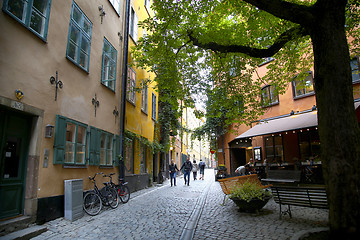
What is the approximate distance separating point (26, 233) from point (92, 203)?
233cm

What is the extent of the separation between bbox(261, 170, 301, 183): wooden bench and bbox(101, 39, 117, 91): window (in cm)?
757

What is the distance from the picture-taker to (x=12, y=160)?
5.22 meters

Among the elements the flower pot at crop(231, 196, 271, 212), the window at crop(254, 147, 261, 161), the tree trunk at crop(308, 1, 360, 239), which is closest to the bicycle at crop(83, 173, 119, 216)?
the flower pot at crop(231, 196, 271, 212)

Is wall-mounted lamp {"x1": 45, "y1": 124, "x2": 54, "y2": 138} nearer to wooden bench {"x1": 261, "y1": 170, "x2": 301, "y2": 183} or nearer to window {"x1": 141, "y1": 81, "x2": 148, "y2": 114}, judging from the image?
wooden bench {"x1": 261, "y1": 170, "x2": 301, "y2": 183}

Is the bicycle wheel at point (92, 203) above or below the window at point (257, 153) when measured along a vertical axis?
below

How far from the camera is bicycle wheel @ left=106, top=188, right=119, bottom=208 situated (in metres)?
7.73

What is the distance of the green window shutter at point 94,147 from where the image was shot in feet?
26.9

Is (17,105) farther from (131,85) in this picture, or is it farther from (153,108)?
(153,108)

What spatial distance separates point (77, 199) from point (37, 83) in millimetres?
3222

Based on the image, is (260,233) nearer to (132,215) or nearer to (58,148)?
(132,215)

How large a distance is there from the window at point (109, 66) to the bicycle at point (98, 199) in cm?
404

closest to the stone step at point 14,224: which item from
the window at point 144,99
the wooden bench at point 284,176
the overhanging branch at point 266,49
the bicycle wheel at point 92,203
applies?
the bicycle wheel at point 92,203

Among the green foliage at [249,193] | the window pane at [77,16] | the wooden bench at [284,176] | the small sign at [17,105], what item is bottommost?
the green foliage at [249,193]

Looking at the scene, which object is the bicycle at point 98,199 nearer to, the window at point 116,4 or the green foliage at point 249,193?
the green foliage at point 249,193
